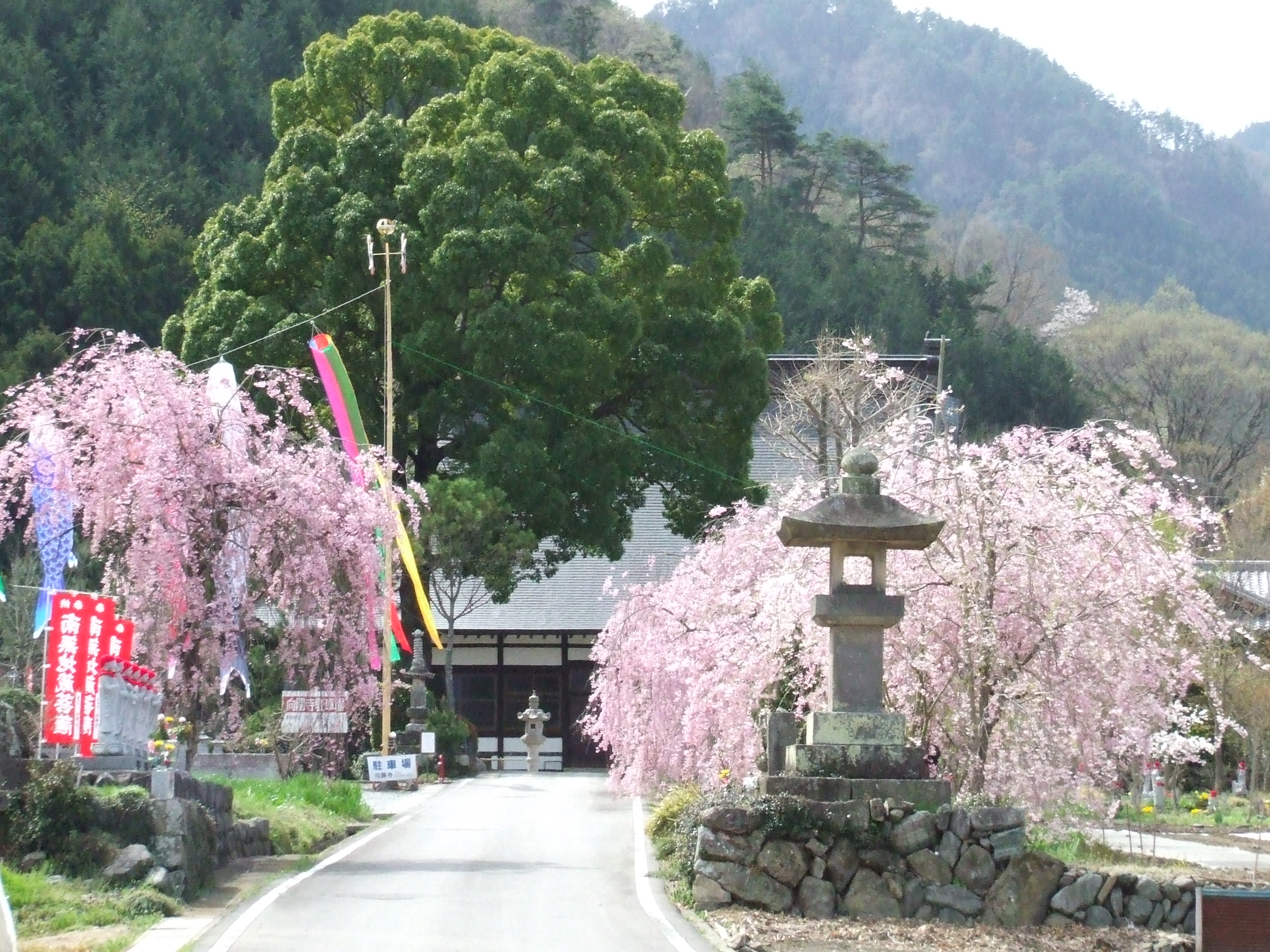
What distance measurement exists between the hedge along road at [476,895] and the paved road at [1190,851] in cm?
579

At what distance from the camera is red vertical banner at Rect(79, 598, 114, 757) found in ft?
44.2

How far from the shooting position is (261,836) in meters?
16.3

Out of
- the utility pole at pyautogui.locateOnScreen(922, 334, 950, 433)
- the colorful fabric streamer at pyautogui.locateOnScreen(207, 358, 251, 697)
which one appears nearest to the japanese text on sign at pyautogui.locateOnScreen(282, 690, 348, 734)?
the colorful fabric streamer at pyautogui.locateOnScreen(207, 358, 251, 697)

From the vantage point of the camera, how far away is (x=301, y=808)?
62.3 ft

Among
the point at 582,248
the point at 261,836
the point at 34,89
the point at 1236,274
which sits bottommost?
the point at 261,836

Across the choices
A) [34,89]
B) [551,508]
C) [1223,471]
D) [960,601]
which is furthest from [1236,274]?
[960,601]

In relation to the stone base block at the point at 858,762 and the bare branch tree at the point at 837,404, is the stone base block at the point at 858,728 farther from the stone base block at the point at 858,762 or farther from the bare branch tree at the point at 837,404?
the bare branch tree at the point at 837,404

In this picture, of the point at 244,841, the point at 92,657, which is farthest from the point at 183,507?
the point at 244,841

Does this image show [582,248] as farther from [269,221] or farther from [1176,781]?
[1176,781]

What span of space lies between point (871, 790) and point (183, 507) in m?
7.59

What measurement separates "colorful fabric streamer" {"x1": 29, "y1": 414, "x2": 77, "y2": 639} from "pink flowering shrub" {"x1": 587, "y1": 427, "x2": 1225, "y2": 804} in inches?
280

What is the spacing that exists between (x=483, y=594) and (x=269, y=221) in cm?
1046

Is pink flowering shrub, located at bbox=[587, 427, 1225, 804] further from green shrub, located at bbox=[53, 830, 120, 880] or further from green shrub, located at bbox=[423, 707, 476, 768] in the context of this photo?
green shrub, located at bbox=[423, 707, 476, 768]

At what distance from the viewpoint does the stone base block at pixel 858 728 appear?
1270 centimetres
